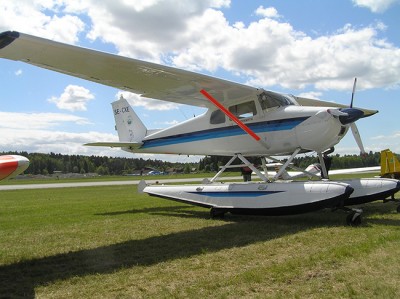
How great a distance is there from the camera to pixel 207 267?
4.63 m

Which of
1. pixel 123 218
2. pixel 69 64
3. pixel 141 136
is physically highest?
pixel 69 64

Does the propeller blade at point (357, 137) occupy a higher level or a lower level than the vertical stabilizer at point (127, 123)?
lower

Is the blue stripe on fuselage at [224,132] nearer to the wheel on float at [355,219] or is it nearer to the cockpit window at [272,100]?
the cockpit window at [272,100]

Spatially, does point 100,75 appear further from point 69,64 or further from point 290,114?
point 290,114

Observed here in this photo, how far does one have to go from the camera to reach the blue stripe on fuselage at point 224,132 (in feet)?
29.7

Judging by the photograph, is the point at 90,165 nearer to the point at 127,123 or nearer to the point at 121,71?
the point at 127,123

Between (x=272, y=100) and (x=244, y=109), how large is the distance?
801mm

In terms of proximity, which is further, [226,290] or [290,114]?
[290,114]

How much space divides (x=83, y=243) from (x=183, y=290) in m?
3.27

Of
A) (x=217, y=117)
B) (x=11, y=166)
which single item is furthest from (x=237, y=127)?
(x=11, y=166)

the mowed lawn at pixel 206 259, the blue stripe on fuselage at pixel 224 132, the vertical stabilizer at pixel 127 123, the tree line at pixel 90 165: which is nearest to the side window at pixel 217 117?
the blue stripe on fuselage at pixel 224 132

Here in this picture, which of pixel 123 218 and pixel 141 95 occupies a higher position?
pixel 141 95

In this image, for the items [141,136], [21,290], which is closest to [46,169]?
[141,136]

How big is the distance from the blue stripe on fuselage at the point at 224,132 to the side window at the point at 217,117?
21cm
